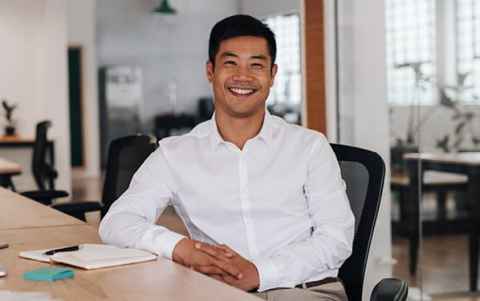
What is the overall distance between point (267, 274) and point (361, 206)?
367 mm

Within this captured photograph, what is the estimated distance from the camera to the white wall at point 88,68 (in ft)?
41.7

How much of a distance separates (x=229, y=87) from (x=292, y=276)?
A: 57 cm

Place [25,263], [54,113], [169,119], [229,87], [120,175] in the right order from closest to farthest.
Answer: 1. [25,263]
2. [229,87]
3. [120,175]
4. [54,113]
5. [169,119]

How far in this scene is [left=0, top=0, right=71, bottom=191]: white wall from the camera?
10.0 metres

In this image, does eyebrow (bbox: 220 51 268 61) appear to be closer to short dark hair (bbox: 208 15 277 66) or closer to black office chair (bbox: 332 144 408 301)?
short dark hair (bbox: 208 15 277 66)

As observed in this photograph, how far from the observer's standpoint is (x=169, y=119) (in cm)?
1460

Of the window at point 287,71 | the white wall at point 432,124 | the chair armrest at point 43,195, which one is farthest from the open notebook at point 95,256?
the window at point 287,71

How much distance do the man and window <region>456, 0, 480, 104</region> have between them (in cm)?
188

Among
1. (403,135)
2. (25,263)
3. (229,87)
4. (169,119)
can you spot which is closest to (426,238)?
(403,135)

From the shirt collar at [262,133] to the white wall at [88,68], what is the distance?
10670mm

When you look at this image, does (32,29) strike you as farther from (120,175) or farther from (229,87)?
(229,87)

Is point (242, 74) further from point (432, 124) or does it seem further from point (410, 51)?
point (410, 51)

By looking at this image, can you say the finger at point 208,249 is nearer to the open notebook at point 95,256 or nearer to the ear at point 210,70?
the open notebook at point 95,256

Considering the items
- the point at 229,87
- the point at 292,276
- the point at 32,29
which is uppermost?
the point at 32,29
